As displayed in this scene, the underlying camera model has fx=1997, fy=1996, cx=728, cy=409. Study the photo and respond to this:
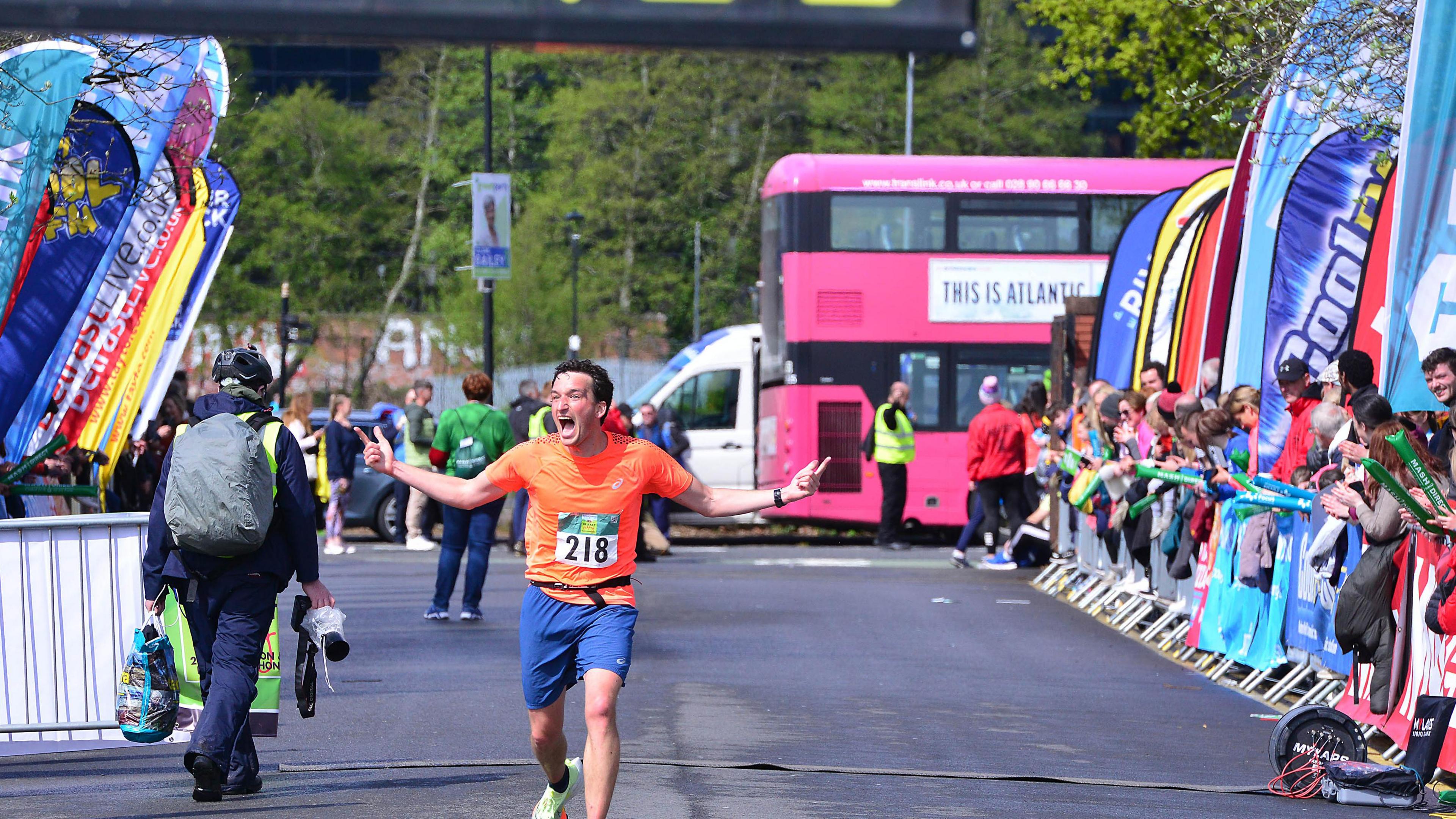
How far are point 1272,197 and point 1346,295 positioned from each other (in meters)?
0.94

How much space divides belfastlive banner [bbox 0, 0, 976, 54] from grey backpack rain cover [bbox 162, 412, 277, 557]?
350 cm

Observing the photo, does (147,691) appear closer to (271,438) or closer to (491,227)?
(271,438)

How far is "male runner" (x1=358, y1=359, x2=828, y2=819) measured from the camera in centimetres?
657

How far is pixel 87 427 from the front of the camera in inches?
534

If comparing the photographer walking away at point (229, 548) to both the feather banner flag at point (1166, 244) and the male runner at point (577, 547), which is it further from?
the feather banner flag at point (1166, 244)

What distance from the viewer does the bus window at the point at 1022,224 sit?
79.8ft

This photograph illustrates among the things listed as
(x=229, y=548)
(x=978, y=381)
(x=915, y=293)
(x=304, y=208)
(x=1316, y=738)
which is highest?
(x=304, y=208)

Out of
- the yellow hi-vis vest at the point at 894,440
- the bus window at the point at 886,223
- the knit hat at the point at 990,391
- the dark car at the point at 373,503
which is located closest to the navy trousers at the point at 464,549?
the knit hat at the point at 990,391

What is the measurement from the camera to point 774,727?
9539 millimetres

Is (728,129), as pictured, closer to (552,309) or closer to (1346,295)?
(552,309)

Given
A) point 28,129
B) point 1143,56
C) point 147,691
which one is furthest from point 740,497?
point 1143,56

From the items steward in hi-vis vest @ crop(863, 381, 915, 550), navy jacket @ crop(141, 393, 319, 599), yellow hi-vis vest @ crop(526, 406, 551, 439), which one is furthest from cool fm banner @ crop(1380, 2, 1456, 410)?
steward in hi-vis vest @ crop(863, 381, 915, 550)

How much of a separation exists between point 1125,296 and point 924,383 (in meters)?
5.87

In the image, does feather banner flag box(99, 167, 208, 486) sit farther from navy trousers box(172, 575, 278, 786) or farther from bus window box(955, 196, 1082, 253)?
bus window box(955, 196, 1082, 253)
